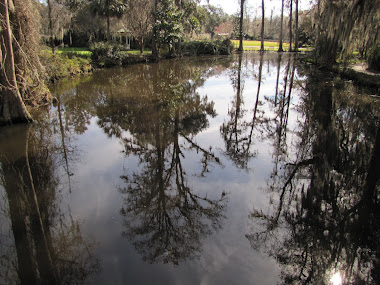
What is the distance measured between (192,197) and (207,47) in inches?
1421

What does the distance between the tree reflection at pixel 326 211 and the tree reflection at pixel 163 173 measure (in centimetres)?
100

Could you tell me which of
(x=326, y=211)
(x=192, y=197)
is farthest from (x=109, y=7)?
(x=326, y=211)

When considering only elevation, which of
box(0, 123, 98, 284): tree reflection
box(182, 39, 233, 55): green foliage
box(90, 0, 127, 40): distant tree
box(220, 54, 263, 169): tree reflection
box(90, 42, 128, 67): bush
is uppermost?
box(90, 0, 127, 40): distant tree

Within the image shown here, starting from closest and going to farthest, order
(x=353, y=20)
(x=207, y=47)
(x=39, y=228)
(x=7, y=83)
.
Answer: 1. (x=39, y=228)
2. (x=7, y=83)
3. (x=353, y=20)
4. (x=207, y=47)

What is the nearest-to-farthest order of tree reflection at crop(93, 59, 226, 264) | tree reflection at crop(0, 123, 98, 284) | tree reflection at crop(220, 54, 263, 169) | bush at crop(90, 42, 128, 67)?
1. tree reflection at crop(0, 123, 98, 284)
2. tree reflection at crop(93, 59, 226, 264)
3. tree reflection at crop(220, 54, 263, 169)
4. bush at crop(90, 42, 128, 67)

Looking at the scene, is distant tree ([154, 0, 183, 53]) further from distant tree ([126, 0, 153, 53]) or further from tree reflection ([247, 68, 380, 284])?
tree reflection ([247, 68, 380, 284])

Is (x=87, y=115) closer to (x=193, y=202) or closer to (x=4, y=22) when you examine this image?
(x=4, y=22)

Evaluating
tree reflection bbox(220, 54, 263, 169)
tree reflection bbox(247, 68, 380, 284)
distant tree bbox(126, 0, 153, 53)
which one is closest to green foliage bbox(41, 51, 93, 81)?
distant tree bbox(126, 0, 153, 53)

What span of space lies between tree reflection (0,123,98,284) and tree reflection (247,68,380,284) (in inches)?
104

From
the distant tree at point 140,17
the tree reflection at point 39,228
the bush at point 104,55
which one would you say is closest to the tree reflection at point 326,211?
the tree reflection at point 39,228

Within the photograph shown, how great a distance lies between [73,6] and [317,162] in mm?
38553

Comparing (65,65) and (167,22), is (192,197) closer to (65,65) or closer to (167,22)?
(65,65)

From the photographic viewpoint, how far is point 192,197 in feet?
18.2

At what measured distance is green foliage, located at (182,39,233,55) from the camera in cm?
3659
